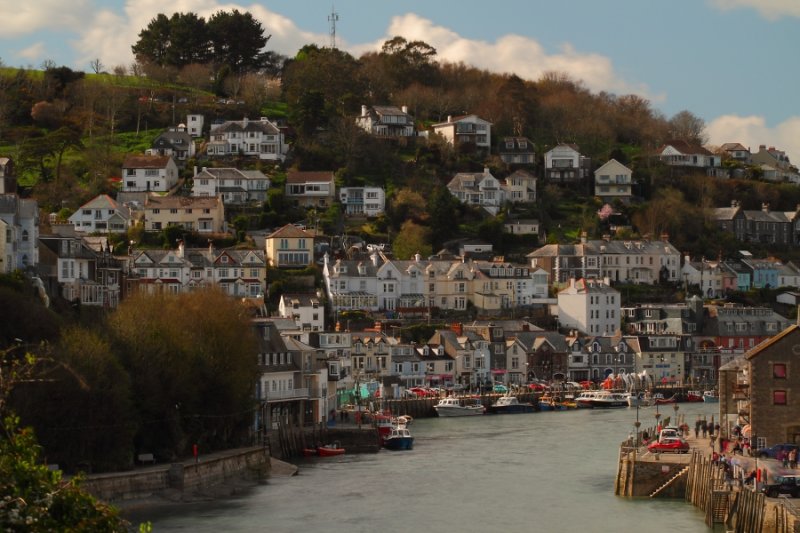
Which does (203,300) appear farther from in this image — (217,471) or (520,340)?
(520,340)

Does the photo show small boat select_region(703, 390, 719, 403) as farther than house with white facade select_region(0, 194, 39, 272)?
Yes

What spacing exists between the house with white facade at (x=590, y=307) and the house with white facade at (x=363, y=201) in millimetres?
15841

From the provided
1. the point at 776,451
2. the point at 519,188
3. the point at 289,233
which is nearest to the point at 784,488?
the point at 776,451

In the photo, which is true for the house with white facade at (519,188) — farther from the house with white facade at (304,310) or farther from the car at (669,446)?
the car at (669,446)

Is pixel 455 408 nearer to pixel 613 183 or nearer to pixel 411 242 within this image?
pixel 411 242

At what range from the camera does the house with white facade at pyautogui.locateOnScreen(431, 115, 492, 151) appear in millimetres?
129250

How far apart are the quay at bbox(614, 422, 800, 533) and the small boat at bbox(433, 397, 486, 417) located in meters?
32.3

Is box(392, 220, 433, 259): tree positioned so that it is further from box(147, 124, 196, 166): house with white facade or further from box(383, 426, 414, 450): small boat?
box(383, 426, 414, 450): small boat

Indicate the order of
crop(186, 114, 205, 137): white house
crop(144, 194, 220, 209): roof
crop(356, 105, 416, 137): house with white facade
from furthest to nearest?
crop(356, 105, 416, 137): house with white facade
crop(186, 114, 205, 137): white house
crop(144, 194, 220, 209): roof

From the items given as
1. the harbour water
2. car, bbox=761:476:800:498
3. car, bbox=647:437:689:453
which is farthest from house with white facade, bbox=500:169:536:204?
car, bbox=761:476:800:498

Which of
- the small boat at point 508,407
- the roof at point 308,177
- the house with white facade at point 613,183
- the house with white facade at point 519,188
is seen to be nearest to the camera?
the small boat at point 508,407

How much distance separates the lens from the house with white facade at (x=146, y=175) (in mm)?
110500

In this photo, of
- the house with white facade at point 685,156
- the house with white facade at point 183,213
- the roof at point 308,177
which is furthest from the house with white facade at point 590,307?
the house with white facade at point 685,156

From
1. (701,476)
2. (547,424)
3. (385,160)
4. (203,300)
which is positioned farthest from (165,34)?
(701,476)
